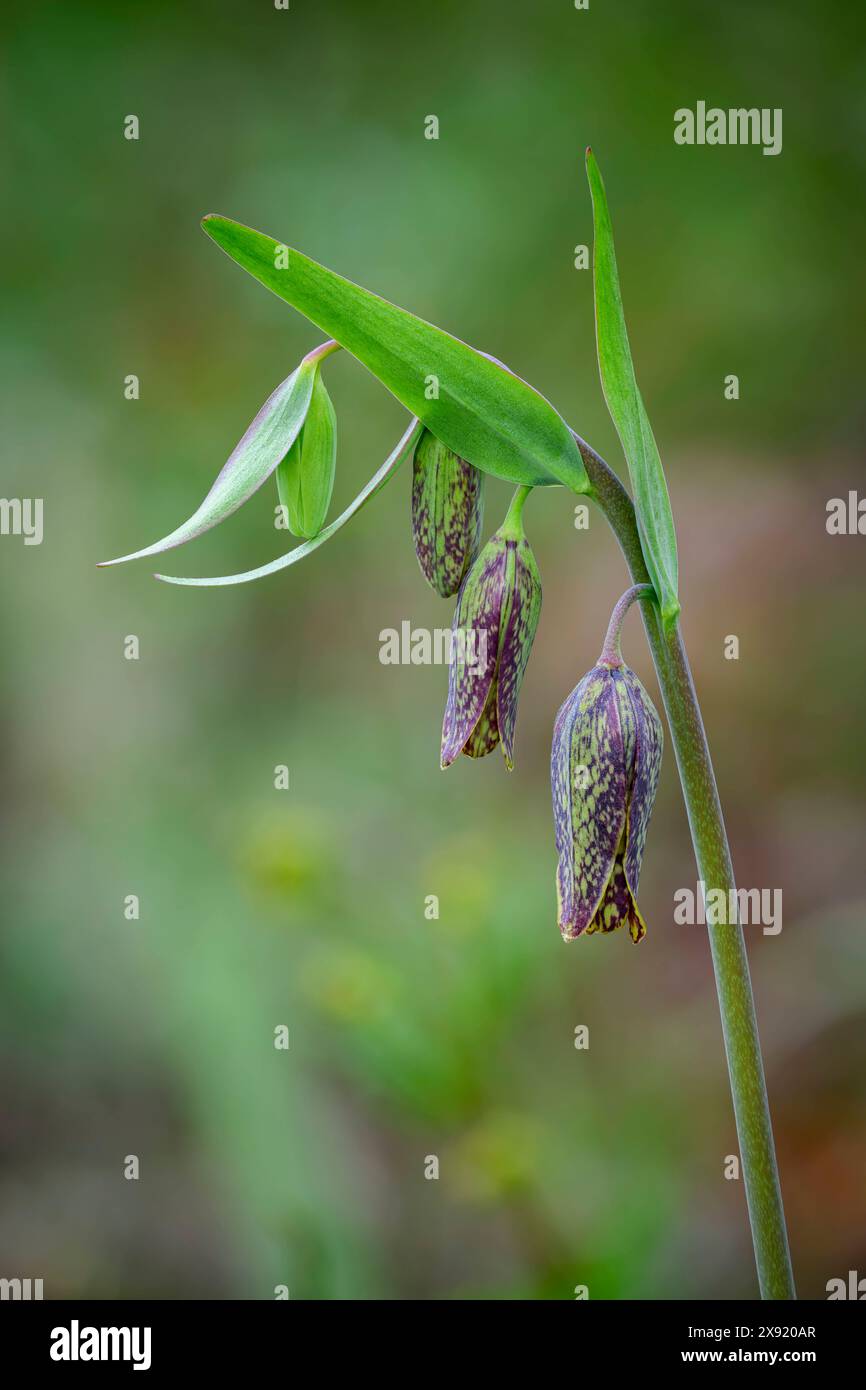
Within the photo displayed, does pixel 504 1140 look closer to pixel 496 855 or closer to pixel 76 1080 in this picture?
pixel 496 855

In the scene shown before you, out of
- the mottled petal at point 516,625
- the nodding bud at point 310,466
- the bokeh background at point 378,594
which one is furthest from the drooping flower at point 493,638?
the bokeh background at point 378,594

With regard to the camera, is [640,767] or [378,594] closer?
[640,767]

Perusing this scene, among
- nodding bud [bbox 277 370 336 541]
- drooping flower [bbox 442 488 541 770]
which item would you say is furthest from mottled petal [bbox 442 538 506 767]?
nodding bud [bbox 277 370 336 541]

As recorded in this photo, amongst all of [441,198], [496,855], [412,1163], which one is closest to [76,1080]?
[412,1163]

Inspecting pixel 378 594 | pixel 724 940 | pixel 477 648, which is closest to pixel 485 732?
pixel 477 648

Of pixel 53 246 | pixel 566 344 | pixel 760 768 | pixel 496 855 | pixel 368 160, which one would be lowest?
pixel 496 855

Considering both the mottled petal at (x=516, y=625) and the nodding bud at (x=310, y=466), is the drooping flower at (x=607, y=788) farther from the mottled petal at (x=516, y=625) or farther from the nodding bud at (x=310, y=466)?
the nodding bud at (x=310, y=466)

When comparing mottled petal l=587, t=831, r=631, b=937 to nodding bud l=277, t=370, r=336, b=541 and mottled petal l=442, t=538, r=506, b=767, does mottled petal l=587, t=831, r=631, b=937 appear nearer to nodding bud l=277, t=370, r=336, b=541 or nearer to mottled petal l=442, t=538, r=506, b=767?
mottled petal l=442, t=538, r=506, b=767

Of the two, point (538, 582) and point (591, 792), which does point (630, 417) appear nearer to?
point (538, 582)
